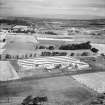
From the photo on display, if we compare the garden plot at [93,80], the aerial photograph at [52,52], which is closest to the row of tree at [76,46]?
the aerial photograph at [52,52]

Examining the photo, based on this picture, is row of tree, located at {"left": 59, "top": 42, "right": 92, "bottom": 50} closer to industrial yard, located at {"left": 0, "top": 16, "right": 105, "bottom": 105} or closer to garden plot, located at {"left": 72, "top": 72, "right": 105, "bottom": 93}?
industrial yard, located at {"left": 0, "top": 16, "right": 105, "bottom": 105}

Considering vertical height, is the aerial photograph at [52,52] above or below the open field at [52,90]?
above

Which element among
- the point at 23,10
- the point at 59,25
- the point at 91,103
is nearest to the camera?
the point at 91,103

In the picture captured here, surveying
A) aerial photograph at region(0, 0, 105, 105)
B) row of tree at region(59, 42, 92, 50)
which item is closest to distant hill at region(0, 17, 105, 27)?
aerial photograph at region(0, 0, 105, 105)

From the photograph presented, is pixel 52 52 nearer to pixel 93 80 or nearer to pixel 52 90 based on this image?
pixel 52 90

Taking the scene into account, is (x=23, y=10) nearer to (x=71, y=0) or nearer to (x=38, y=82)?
(x=71, y=0)

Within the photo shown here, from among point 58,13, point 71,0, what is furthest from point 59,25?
point 71,0

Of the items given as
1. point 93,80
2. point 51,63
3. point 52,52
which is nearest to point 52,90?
point 51,63

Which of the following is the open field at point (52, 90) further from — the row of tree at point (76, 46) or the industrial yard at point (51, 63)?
the row of tree at point (76, 46)
